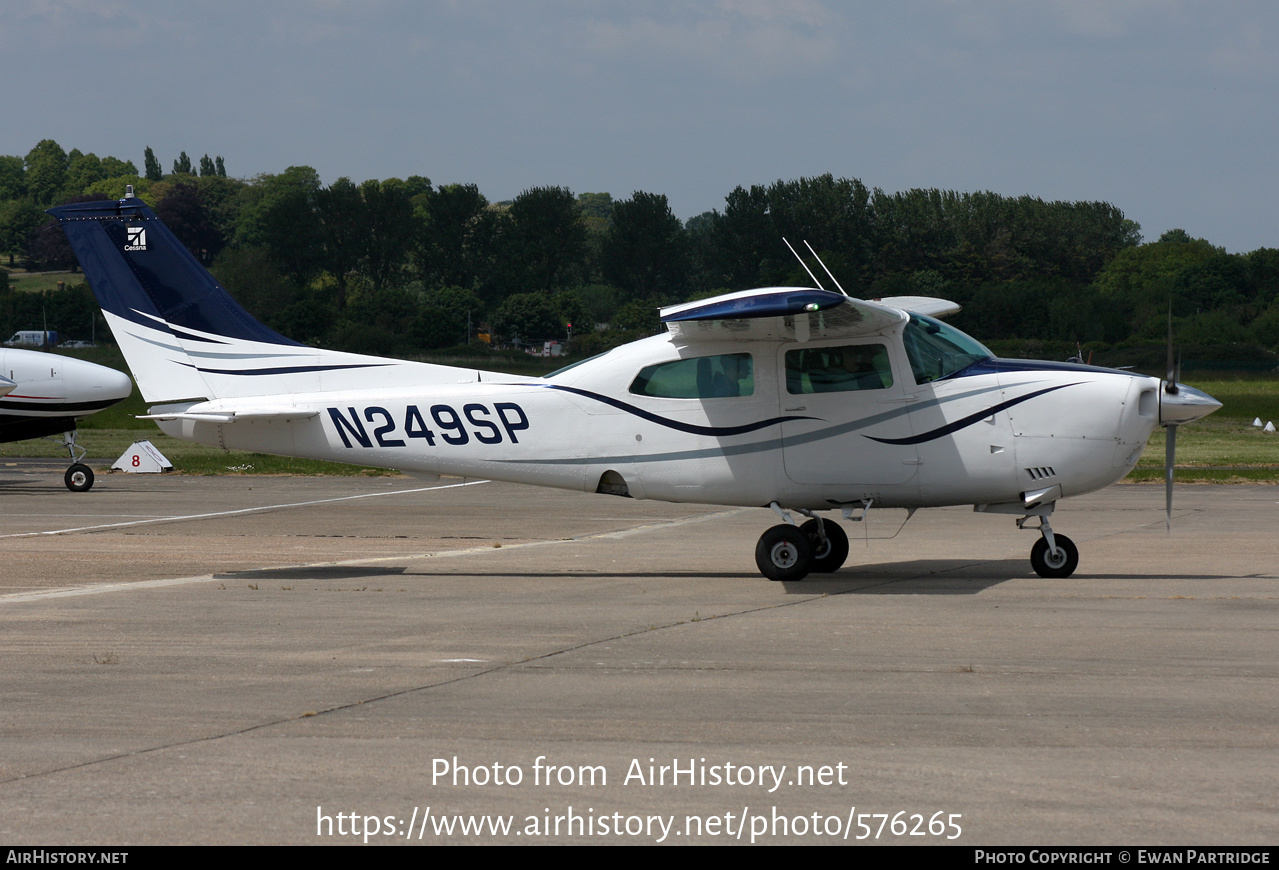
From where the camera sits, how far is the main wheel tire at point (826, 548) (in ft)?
42.5

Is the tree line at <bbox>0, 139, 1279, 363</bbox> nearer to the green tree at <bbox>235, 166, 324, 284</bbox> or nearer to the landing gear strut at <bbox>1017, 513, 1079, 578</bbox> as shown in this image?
the green tree at <bbox>235, 166, 324, 284</bbox>

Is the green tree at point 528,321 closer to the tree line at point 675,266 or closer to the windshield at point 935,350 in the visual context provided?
the tree line at point 675,266

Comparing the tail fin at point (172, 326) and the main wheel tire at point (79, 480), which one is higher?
the tail fin at point (172, 326)

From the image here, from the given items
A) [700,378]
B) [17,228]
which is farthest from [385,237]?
[700,378]

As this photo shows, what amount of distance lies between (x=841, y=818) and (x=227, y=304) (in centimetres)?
1089

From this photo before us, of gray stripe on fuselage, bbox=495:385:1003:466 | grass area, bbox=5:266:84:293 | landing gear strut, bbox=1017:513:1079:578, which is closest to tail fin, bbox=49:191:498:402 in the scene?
gray stripe on fuselage, bbox=495:385:1003:466

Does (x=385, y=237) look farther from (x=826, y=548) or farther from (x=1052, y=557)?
(x=1052, y=557)

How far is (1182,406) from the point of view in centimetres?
1166

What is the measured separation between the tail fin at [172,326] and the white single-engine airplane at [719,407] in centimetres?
2

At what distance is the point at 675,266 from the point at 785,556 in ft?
341

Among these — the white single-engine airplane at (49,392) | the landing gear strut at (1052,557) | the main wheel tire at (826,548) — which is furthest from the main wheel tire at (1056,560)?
the white single-engine airplane at (49,392)

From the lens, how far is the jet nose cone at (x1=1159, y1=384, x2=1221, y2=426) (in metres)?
11.6

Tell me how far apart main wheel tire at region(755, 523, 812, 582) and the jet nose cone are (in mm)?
3583
